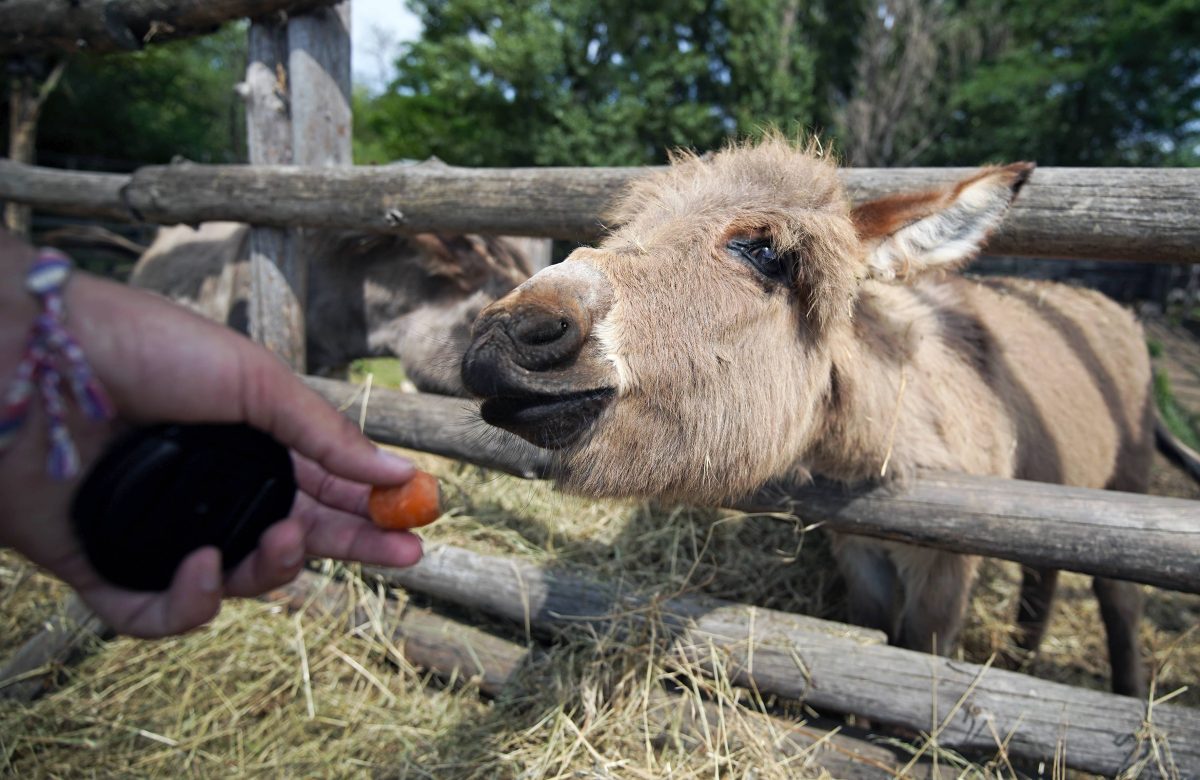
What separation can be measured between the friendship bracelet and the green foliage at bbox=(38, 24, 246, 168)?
17.2 m

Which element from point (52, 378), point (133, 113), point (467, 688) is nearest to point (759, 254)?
point (52, 378)

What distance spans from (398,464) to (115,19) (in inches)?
153

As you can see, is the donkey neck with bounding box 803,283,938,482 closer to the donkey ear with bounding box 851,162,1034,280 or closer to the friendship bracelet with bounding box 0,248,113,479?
the donkey ear with bounding box 851,162,1034,280

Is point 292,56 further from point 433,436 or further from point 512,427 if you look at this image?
point 512,427

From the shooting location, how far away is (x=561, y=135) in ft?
49.8

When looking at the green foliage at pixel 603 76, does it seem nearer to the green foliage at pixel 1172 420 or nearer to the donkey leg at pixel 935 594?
the green foliage at pixel 1172 420

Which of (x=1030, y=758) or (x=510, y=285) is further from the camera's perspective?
(x=510, y=285)

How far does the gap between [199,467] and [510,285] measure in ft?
11.3

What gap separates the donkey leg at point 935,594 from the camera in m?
2.74

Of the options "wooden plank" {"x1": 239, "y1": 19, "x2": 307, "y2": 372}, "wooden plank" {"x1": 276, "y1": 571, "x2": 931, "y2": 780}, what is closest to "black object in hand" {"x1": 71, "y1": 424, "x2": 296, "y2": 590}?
"wooden plank" {"x1": 276, "y1": 571, "x2": 931, "y2": 780}

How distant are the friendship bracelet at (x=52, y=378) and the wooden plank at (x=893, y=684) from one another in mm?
2159

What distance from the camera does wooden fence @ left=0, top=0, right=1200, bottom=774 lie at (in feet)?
7.06

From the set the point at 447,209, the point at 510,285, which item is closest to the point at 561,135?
the point at 510,285

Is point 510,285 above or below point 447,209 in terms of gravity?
below
